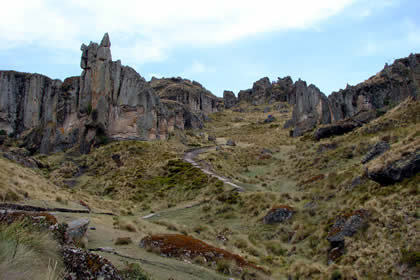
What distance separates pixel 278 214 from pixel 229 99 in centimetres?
13790

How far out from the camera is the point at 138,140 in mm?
47969

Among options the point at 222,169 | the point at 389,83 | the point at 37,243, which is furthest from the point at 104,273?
the point at 389,83

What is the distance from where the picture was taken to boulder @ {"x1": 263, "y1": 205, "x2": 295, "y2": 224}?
18361 millimetres

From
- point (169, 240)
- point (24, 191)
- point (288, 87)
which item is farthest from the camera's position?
point (288, 87)

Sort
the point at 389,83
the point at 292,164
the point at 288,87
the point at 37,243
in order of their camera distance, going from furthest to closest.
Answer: the point at 288,87 < the point at 389,83 < the point at 292,164 < the point at 37,243

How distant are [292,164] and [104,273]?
3309 cm

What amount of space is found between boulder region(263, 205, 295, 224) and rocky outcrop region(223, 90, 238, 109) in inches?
5290

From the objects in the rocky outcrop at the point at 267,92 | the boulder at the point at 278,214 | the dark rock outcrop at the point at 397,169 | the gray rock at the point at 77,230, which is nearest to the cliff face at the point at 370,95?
the dark rock outcrop at the point at 397,169

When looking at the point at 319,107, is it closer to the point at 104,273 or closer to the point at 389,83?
the point at 389,83

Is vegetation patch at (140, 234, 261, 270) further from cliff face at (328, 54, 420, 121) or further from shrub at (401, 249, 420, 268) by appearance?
cliff face at (328, 54, 420, 121)

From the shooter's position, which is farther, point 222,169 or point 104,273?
point 222,169


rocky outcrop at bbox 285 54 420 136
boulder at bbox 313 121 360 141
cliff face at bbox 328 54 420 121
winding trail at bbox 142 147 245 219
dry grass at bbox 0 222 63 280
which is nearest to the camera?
dry grass at bbox 0 222 63 280

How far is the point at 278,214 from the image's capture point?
18641mm

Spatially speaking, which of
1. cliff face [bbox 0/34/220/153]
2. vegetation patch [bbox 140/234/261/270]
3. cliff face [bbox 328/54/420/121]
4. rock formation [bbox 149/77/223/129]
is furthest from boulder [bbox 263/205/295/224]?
rock formation [bbox 149/77/223/129]
